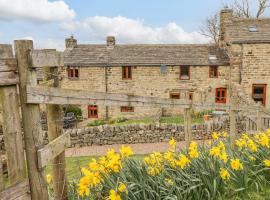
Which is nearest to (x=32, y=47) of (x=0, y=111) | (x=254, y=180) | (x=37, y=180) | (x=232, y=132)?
(x=0, y=111)

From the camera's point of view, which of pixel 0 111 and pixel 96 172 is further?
pixel 96 172

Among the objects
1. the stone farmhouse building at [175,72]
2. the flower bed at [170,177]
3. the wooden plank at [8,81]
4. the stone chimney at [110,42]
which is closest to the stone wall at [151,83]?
the stone farmhouse building at [175,72]

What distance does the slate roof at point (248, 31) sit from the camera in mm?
19953

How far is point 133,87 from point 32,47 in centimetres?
1941

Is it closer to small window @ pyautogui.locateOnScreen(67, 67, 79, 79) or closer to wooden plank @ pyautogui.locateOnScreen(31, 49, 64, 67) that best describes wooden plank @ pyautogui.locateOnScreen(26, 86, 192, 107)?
wooden plank @ pyautogui.locateOnScreen(31, 49, 64, 67)

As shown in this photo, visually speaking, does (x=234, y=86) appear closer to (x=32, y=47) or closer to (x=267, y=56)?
(x=267, y=56)

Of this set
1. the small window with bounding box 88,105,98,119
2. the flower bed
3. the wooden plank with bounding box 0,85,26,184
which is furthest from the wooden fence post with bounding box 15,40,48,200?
the small window with bounding box 88,105,98,119

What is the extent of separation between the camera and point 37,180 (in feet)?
8.55

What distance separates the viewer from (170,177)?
12.6 feet

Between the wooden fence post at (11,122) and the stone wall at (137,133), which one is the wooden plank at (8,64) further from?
the stone wall at (137,133)

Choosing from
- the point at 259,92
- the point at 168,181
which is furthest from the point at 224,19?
the point at 168,181

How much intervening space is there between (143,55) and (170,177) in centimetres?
1917

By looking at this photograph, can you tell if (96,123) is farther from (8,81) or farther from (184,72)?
(8,81)

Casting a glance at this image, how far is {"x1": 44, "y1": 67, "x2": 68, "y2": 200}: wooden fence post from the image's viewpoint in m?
2.96
